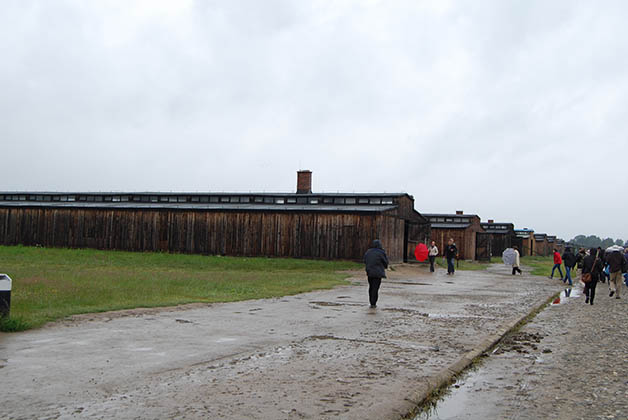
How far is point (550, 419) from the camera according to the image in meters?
5.75

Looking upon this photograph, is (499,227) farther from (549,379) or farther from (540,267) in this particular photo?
(549,379)

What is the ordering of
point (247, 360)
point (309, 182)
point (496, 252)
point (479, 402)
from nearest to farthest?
point (479, 402), point (247, 360), point (309, 182), point (496, 252)

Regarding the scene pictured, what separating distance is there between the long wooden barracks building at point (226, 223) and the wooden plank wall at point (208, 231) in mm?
60

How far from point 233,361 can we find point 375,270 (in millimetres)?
7611

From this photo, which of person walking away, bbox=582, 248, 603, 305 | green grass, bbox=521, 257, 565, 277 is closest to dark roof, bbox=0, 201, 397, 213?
green grass, bbox=521, 257, 565, 277

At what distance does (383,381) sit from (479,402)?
43.0 inches

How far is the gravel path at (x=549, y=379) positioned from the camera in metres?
6.06

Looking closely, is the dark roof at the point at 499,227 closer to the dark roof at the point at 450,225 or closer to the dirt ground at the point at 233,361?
the dark roof at the point at 450,225

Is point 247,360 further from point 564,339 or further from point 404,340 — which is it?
point 564,339

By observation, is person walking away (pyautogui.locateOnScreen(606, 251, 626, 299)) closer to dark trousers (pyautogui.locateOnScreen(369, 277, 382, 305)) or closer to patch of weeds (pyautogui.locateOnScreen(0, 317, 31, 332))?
dark trousers (pyautogui.locateOnScreen(369, 277, 382, 305))

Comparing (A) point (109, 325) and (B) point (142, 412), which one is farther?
(A) point (109, 325)

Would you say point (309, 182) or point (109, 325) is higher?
point (309, 182)

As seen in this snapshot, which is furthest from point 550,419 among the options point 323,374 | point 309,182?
point 309,182

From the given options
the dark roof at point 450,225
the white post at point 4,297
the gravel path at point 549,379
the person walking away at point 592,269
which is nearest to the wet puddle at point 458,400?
the gravel path at point 549,379
